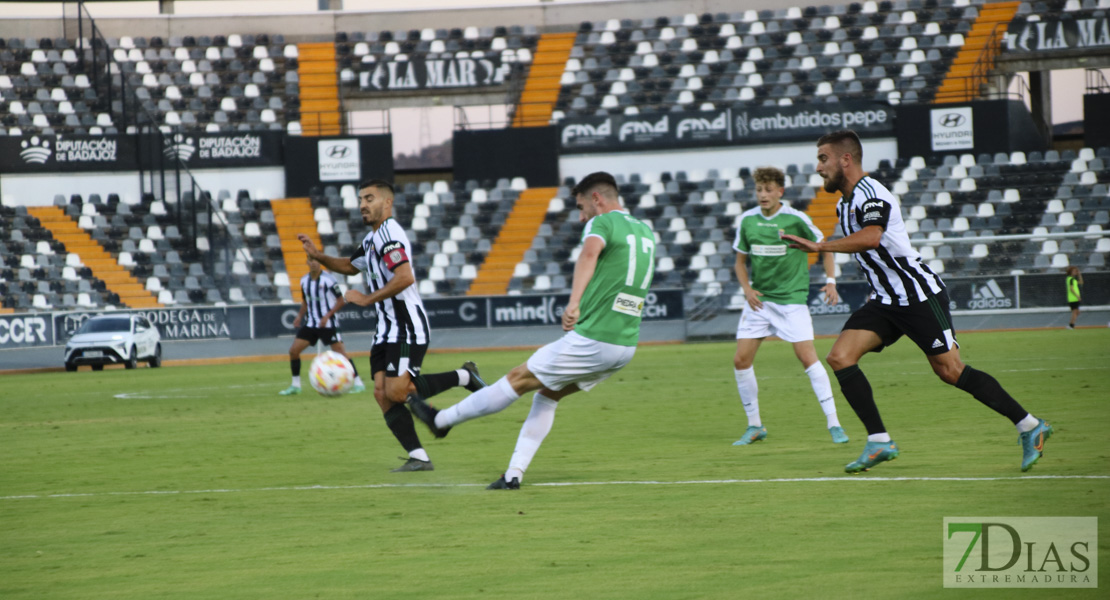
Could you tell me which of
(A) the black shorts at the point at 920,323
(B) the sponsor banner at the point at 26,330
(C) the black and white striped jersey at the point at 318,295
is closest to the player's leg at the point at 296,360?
(C) the black and white striped jersey at the point at 318,295

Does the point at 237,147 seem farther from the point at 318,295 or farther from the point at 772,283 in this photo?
the point at 772,283

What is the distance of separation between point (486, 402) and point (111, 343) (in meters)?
23.4

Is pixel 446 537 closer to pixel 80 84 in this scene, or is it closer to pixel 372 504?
pixel 372 504

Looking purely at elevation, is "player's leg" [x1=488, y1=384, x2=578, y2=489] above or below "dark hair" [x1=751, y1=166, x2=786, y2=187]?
below

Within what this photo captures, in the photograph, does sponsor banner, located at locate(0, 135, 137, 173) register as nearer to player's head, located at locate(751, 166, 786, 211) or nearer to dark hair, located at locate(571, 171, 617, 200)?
player's head, located at locate(751, 166, 786, 211)

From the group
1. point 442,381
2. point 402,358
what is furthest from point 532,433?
point 402,358

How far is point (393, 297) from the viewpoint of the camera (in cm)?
909

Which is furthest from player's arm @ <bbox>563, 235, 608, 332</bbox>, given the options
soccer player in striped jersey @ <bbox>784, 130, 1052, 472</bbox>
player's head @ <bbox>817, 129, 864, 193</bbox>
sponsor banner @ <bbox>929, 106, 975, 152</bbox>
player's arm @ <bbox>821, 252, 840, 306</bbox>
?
sponsor banner @ <bbox>929, 106, 975, 152</bbox>

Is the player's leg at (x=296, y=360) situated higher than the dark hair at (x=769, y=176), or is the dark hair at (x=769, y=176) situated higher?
the dark hair at (x=769, y=176)

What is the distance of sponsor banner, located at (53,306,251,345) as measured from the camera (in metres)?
31.3

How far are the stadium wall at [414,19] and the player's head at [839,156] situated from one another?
3662cm

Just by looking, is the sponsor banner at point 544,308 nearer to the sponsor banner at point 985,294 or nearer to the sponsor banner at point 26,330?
the sponsor banner at point 985,294

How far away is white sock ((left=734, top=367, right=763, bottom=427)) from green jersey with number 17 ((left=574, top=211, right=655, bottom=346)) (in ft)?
9.81

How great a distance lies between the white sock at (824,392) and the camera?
1002cm
